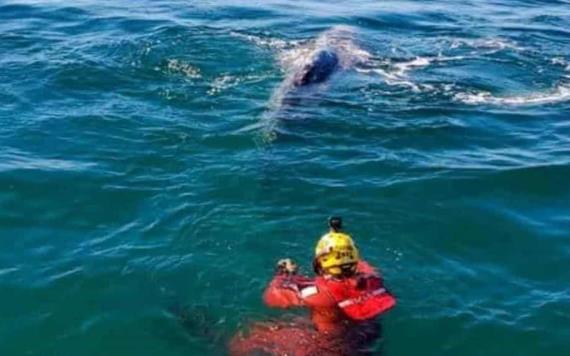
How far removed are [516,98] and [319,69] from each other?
4951 millimetres

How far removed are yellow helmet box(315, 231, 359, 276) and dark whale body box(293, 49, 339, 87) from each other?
9474mm

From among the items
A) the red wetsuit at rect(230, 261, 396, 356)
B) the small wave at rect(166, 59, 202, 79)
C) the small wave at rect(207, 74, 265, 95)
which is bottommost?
the red wetsuit at rect(230, 261, 396, 356)

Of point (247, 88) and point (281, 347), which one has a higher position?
point (247, 88)

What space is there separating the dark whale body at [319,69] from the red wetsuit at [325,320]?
31.4 feet

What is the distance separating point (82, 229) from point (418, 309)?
5.67 metres

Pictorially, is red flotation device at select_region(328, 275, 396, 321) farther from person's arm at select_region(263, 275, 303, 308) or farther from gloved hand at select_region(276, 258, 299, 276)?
gloved hand at select_region(276, 258, 299, 276)

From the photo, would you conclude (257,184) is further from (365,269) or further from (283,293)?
(283,293)

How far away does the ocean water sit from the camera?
1130 centimetres

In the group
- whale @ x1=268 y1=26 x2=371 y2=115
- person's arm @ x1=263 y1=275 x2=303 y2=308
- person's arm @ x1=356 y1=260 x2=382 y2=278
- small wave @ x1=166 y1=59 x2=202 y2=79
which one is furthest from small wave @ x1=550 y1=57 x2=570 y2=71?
person's arm @ x1=263 y1=275 x2=303 y2=308

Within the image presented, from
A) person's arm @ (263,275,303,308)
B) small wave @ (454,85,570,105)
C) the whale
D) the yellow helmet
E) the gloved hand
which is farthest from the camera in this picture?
small wave @ (454,85,570,105)

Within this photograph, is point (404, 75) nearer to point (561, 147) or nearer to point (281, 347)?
point (561, 147)

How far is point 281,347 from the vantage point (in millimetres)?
10492

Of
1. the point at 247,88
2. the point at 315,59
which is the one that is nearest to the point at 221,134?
the point at 247,88

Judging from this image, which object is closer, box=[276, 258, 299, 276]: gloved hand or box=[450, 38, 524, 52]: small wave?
box=[276, 258, 299, 276]: gloved hand
